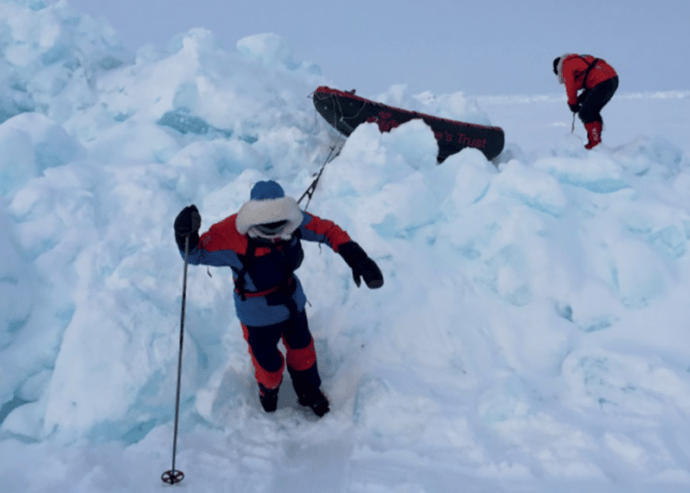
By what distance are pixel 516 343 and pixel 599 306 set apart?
2.02 feet

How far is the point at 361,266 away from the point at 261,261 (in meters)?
0.50

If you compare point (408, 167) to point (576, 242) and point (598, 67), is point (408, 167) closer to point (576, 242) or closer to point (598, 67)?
point (576, 242)

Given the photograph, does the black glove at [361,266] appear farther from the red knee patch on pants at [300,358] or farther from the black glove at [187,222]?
the black glove at [187,222]

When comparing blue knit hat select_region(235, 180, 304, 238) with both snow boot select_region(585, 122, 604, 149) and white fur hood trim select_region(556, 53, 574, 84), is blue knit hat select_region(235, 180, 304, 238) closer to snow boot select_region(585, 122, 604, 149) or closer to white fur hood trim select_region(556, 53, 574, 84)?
snow boot select_region(585, 122, 604, 149)

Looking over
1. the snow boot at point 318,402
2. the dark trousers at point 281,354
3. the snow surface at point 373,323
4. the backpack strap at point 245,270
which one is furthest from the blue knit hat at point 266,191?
the snow boot at point 318,402

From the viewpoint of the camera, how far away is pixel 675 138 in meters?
8.30

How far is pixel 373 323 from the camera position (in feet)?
10.7

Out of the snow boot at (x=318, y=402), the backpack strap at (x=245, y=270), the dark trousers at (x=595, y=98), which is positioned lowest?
the snow boot at (x=318, y=402)

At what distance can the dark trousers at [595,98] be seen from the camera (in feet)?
17.8

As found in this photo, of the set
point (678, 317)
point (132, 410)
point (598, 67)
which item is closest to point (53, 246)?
point (132, 410)

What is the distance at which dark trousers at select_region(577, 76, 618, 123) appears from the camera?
5414mm

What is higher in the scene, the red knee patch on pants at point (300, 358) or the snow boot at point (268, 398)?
the red knee patch on pants at point (300, 358)

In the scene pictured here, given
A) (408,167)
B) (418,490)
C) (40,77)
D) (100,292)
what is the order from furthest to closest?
(40,77)
(408,167)
(100,292)
(418,490)

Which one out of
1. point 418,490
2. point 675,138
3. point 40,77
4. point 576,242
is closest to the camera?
point 418,490
